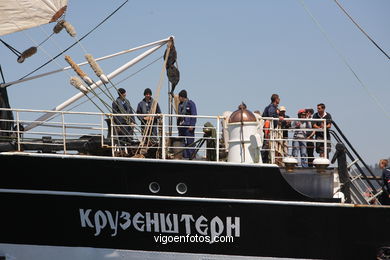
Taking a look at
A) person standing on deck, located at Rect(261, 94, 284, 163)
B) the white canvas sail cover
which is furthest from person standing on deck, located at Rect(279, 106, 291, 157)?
the white canvas sail cover

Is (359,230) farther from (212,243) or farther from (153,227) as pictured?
(153,227)

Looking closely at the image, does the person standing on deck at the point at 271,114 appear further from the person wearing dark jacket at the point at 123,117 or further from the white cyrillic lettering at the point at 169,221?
the person wearing dark jacket at the point at 123,117

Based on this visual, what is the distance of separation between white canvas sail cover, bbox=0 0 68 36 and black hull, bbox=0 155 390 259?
336 cm

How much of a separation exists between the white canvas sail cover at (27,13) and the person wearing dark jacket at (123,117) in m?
2.34

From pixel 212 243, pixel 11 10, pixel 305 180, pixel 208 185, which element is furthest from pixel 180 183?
pixel 11 10

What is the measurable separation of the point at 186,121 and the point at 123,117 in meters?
1.36

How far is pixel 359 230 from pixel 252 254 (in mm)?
2168

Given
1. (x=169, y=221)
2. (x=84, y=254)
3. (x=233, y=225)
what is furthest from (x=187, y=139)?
(x=84, y=254)

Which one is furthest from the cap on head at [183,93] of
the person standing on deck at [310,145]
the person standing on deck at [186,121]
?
the person standing on deck at [310,145]

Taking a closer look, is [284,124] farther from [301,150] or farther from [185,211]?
[185,211]

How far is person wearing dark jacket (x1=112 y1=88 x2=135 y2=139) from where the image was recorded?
550 inches

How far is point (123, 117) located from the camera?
13.9m

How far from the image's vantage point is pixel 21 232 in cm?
1323

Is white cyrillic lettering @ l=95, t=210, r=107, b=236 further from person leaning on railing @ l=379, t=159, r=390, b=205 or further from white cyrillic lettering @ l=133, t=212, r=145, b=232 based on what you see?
person leaning on railing @ l=379, t=159, r=390, b=205
